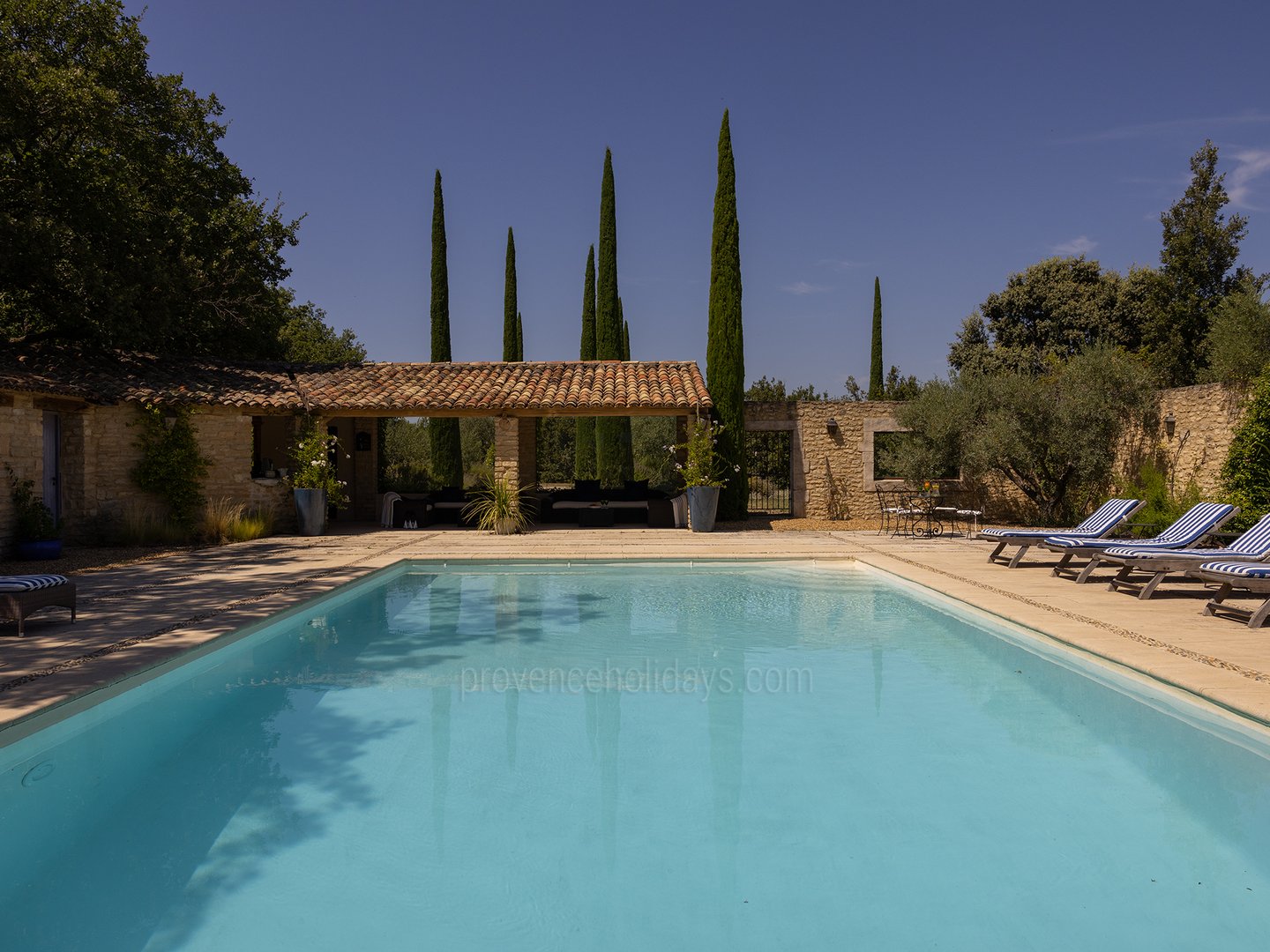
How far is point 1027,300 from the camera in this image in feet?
95.8

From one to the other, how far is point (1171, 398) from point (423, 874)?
1452cm

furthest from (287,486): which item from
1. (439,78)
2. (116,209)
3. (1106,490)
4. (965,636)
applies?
(1106,490)

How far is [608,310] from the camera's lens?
23.7 metres

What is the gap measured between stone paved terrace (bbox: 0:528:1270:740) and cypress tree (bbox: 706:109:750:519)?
134 inches

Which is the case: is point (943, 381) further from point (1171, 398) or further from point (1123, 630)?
point (1123, 630)

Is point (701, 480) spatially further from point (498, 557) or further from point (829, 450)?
point (498, 557)

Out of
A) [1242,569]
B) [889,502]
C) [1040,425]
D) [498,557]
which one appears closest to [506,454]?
[498,557]

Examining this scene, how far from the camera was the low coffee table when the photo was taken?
16531 mm

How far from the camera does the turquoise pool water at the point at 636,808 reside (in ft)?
9.23

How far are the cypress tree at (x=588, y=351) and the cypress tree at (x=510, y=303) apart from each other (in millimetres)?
2335

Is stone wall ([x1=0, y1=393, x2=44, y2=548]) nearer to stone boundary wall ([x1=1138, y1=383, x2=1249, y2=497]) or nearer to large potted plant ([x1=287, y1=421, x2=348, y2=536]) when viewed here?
large potted plant ([x1=287, y1=421, x2=348, y2=536])

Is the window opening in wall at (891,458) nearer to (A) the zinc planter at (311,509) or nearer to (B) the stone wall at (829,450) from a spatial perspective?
(B) the stone wall at (829,450)

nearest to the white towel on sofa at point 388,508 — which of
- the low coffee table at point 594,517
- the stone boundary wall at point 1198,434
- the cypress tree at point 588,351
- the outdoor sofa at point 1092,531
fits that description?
the low coffee table at point 594,517

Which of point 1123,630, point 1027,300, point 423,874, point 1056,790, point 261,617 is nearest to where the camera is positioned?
point 423,874
